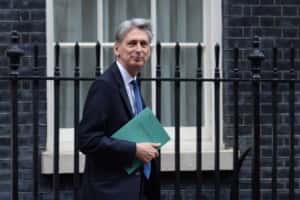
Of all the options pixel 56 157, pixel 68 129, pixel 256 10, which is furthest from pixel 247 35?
pixel 56 157

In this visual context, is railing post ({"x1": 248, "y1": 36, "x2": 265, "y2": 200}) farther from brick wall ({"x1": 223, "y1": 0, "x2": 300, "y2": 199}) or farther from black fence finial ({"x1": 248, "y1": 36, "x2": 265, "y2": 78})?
brick wall ({"x1": 223, "y1": 0, "x2": 300, "y2": 199})

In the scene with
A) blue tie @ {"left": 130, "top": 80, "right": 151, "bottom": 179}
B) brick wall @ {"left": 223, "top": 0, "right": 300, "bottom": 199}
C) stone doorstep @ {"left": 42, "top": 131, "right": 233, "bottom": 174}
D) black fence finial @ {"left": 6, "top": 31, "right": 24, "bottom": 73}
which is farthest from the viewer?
brick wall @ {"left": 223, "top": 0, "right": 300, "bottom": 199}

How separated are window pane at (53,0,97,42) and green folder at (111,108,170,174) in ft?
7.67

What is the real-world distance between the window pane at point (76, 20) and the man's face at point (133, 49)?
89.9 inches

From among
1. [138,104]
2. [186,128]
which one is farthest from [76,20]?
[138,104]

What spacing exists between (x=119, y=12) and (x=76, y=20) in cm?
36

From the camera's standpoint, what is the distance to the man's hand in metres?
4.14

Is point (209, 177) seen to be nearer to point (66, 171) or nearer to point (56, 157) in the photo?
point (66, 171)

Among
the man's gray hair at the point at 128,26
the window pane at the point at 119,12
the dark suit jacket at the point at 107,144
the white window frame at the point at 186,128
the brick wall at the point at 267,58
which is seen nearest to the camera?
the dark suit jacket at the point at 107,144

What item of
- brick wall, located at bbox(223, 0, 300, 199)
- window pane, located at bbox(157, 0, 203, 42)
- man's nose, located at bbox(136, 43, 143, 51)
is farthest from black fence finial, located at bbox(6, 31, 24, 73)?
brick wall, located at bbox(223, 0, 300, 199)

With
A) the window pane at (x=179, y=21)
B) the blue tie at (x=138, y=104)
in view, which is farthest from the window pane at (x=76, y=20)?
the blue tie at (x=138, y=104)

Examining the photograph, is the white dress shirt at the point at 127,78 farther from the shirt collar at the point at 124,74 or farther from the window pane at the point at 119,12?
the window pane at the point at 119,12

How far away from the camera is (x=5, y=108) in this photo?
6168 millimetres

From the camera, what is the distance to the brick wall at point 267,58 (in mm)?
6387
